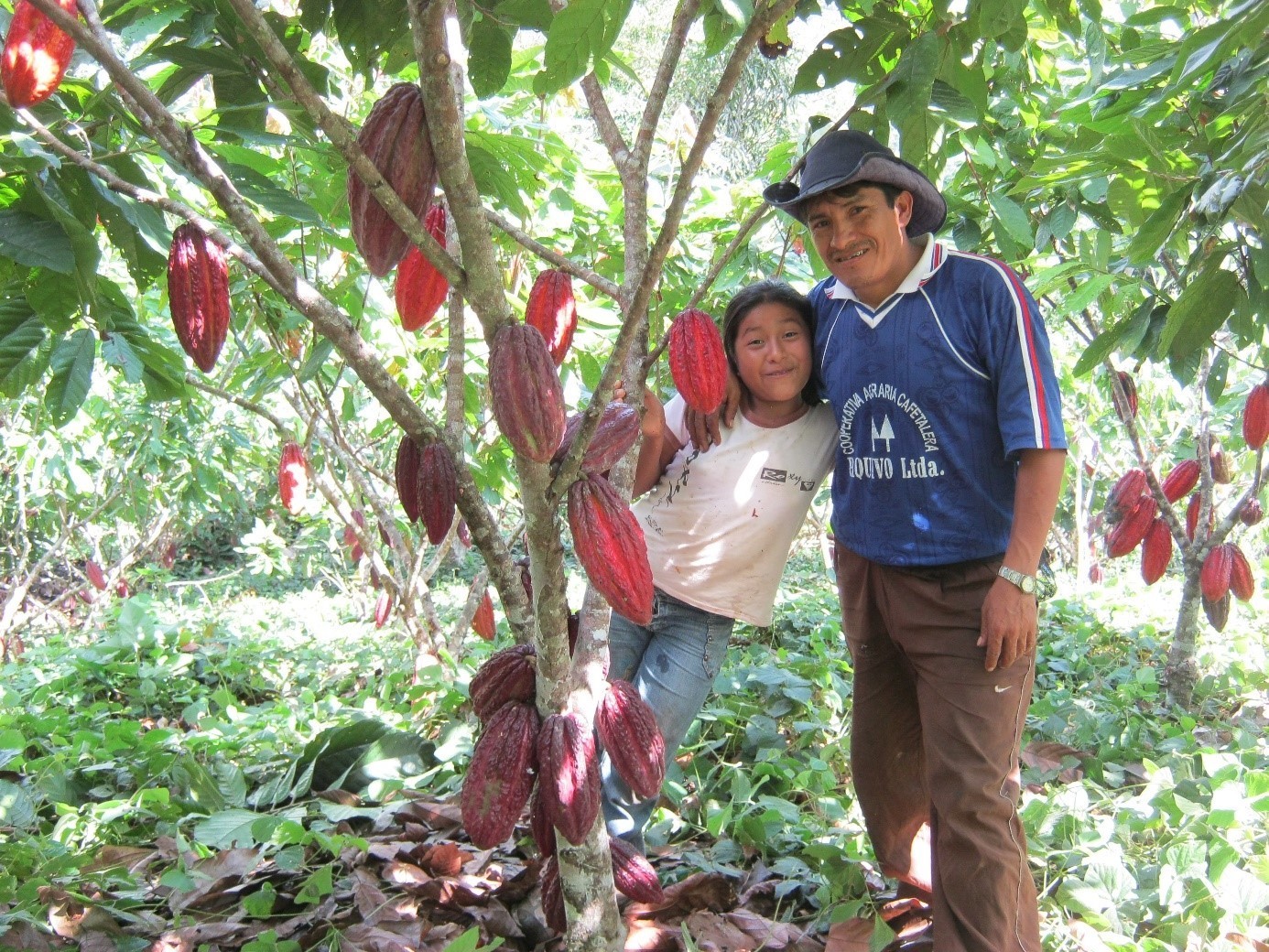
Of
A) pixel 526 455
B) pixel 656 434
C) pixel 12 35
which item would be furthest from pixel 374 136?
pixel 656 434

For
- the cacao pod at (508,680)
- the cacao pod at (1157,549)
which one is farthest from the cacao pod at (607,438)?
the cacao pod at (1157,549)

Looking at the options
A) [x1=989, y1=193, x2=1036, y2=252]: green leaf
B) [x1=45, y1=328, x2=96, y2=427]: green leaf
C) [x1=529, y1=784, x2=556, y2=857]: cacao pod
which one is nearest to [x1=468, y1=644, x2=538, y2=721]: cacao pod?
[x1=529, y1=784, x2=556, y2=857]: cacao pod

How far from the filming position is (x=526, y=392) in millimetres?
923

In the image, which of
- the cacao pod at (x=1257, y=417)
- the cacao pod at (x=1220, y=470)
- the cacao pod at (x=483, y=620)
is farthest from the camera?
the cacao pod at (x=1220, y=470)

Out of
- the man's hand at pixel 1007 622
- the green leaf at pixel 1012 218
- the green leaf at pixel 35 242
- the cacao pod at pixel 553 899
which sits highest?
the green leaf at pixel 1012 218

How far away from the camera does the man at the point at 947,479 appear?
1529 millimetres

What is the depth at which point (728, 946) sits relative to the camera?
1.63m

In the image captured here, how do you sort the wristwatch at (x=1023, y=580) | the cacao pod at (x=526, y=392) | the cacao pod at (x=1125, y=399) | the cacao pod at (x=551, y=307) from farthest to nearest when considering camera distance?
the cacao pod at (x=1125, y=399) < the wristwatch at (x=1023, y=580) < the cacao pod at (x=551, y=307) < the cacao pod at (x=526, y=392)

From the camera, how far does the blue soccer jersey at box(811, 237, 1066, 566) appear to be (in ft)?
A: 5.16

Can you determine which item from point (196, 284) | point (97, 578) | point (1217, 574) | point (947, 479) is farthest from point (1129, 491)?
point (97, 578)

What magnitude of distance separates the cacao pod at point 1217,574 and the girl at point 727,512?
1.97m

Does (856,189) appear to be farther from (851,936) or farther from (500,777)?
(851,936)

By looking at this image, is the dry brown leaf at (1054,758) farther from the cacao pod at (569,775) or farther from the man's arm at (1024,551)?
the cacao pod at (569,775)

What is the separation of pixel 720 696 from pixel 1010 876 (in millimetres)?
1537
